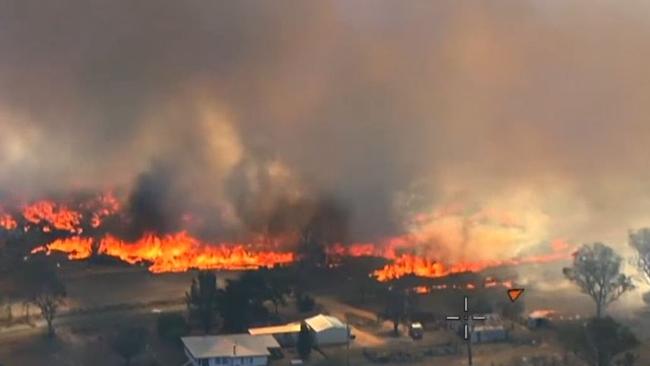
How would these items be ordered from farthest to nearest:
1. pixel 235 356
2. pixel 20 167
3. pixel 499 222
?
pixel 499 222 < pixel 20 167 < pixel 235 356

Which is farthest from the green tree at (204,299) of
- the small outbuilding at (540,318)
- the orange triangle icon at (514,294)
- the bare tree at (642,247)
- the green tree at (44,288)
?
the bare tree at (642,247)

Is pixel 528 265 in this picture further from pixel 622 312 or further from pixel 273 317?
pixel 273 317

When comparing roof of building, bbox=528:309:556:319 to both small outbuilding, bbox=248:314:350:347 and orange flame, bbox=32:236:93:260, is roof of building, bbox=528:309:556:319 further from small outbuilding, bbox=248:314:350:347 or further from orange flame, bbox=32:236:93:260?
orange flame, bbox=32:236:93:260

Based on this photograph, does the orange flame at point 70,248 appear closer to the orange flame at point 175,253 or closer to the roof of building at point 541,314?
the orange flame at point 175,253

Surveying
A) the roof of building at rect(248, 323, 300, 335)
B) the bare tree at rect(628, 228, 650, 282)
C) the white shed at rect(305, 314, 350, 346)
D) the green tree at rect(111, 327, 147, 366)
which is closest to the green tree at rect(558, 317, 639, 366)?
the bare tree at rect(628, 228, 650, 282)

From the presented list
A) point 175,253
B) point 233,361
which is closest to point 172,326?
point 233,361

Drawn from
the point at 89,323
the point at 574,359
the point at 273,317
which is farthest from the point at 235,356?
the point at 574,359
